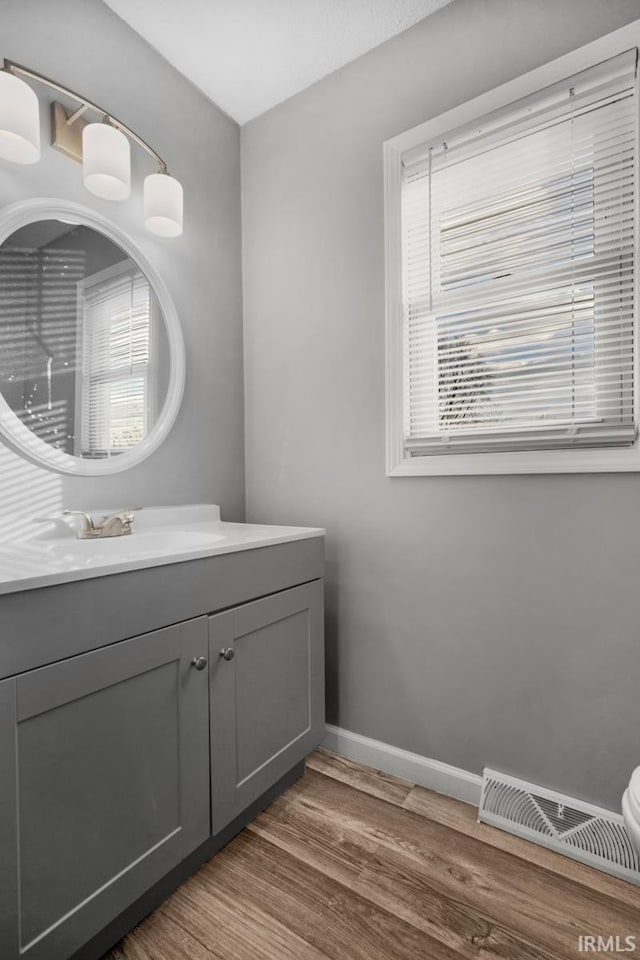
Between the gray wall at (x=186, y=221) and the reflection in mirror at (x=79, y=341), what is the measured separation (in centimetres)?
11

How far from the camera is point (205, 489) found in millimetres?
1889

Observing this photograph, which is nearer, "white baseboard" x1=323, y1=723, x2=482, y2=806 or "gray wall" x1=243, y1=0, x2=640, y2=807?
"gray wall" x1=243, y1=0, x2=640, y2=807

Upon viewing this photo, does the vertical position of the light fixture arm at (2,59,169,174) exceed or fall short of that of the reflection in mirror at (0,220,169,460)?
it exceeds it

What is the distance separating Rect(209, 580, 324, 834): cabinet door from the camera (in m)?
1.23

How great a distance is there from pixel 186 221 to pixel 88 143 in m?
0.48

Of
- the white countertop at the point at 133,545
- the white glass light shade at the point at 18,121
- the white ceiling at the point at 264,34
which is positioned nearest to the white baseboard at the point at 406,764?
the white countertop at the point at 133,545

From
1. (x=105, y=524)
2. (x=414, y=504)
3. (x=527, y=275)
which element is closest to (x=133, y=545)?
(x=105, y=524)

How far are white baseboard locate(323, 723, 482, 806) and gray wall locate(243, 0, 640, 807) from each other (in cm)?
4

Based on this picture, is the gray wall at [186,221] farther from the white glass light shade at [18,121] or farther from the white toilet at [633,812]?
the white toilet at [633,812]

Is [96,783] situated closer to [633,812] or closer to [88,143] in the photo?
[633,812]

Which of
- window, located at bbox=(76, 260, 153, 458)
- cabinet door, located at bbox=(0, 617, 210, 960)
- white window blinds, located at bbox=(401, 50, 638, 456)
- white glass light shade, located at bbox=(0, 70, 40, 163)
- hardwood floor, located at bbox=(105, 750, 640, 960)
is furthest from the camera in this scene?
window, located at bbox=(76, 260, 153, 458)

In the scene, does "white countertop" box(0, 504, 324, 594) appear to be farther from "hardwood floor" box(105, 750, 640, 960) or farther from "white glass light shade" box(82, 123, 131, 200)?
"white glass light shade" box(82, 123, 131, 200)

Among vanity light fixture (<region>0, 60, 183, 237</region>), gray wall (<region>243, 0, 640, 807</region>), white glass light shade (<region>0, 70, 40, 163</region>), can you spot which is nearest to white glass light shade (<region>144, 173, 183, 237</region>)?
vanity light fixture (<region>0, 60, 183, 237</region>)

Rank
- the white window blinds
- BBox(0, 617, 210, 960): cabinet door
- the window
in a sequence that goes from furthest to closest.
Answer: the window
the white window blinds
BBox(0, 617, 210, 960): cabinet door
